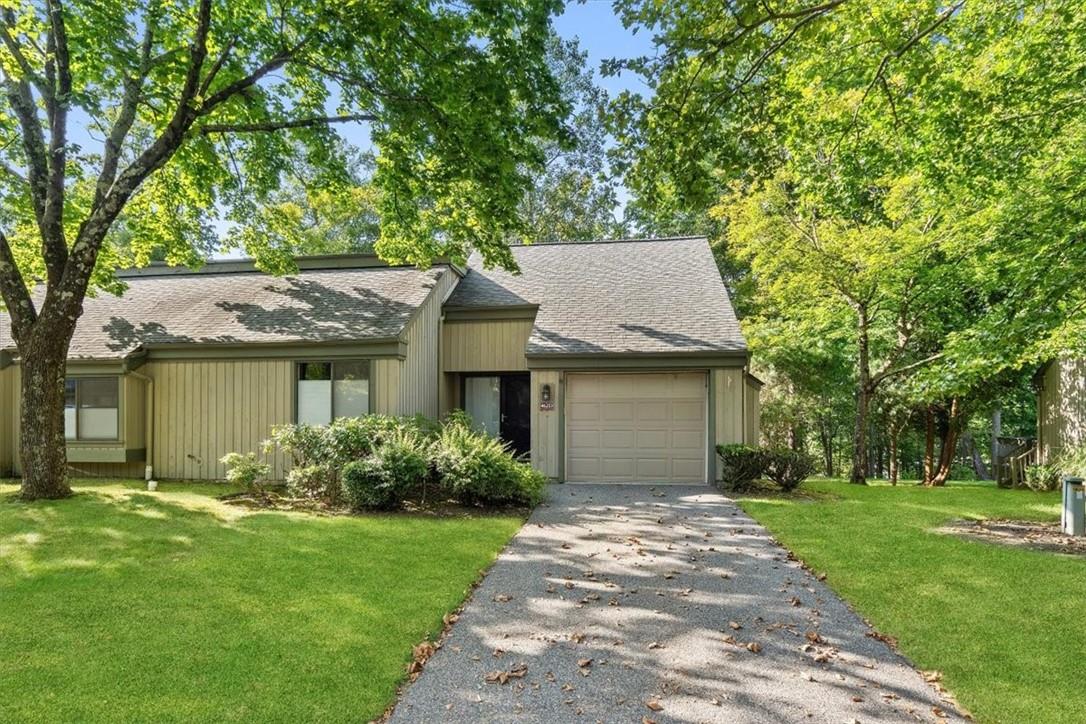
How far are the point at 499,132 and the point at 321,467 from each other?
564cm

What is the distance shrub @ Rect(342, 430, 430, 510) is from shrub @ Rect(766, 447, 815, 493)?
20.1 ft

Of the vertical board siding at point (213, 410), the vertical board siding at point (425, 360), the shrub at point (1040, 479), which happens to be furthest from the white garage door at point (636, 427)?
the shrub at point (1040, 479)

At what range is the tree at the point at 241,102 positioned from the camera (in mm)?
7879

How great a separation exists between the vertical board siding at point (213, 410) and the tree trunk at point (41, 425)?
8.68 ft

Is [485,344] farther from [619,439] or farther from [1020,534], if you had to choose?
[1020,534]

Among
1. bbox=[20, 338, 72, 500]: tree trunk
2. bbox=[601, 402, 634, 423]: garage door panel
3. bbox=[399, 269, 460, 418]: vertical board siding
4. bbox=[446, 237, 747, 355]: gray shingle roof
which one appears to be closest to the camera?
bbox=[20, 338, 72, 500]: tree trunk

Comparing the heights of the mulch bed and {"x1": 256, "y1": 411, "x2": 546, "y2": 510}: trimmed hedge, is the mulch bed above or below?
below

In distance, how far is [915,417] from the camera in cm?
1702

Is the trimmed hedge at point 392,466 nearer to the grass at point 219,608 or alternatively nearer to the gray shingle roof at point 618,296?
the grass at point 219,608

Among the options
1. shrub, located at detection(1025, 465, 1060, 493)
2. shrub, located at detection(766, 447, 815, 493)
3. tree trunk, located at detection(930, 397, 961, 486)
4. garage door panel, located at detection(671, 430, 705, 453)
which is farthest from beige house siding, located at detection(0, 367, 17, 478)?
tree trunk, located at detection(930, 397, 961, 486)

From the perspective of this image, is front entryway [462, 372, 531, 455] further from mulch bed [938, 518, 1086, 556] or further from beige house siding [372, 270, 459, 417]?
mulch bed [938, 518, 1086, 556]

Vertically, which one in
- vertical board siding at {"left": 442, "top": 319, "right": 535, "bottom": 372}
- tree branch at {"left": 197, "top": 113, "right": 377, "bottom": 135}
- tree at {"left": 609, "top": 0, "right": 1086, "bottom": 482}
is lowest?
vertical board siding at {"left": 442, "top": 319, "right": 535, "bottom": 372}

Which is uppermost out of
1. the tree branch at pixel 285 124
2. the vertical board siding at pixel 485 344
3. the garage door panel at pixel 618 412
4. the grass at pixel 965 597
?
the tree branch at pixel 285 124

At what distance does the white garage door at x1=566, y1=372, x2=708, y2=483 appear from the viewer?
459 inches
